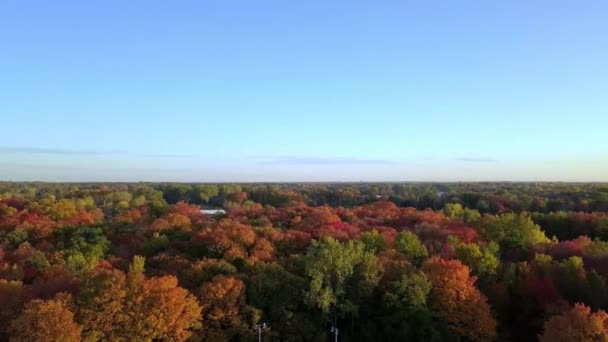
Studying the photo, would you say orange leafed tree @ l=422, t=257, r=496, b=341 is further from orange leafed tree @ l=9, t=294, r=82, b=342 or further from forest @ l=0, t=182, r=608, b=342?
orange leafed tree @ l=9, t=294, r=82, b=342

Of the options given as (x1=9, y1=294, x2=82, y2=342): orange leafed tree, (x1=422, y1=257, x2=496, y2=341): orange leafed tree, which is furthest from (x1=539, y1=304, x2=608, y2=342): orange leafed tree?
(x1=9, y1=294, x2=82, y2=342): orange leafed tree

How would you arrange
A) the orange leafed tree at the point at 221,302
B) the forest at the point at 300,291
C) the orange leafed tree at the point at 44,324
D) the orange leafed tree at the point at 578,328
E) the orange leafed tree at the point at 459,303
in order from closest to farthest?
the orange leafed tree at the point at 44,324 → the orange leafed tree at the point at 578,328 → the forest at the point at 300,291 → the orange leafed tree at the point at 459,303 → the orange leafed tree at the point at 221,302

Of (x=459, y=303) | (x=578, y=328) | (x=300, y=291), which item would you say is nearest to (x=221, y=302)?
(x=300, y=291)

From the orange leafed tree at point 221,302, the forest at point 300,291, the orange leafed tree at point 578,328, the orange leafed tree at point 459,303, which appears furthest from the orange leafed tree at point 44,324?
the orange leafed tree at point 578,328

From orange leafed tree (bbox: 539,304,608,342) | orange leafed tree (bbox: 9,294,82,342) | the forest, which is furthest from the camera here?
the forest

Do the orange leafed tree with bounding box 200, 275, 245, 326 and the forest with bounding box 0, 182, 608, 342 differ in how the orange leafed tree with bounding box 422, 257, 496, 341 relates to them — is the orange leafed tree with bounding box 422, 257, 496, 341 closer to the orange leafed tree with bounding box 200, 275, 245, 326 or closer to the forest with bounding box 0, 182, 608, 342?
the forest with bounding box 0, 182, 608, 342

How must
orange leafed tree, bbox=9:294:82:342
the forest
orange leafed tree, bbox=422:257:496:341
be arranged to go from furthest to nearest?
orange leafed tree, bbox=422:257:496:341, the forest, orange leafed tree, bbox=9:294:82:342

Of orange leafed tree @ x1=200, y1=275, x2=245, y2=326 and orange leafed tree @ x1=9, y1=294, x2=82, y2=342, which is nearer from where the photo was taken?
orange leafed tree @ x1=9, y1=294, x2=82, y2=342

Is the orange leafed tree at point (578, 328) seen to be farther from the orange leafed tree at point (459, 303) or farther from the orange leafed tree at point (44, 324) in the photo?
the orange leafed tree at point (44, 324)

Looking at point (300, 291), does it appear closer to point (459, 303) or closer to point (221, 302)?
point (221, 302)
